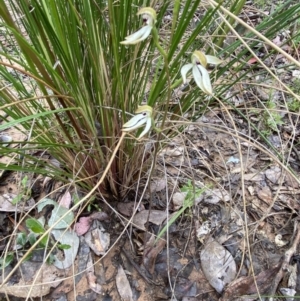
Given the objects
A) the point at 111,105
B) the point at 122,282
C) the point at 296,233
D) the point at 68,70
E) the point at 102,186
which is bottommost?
the point at 296,233

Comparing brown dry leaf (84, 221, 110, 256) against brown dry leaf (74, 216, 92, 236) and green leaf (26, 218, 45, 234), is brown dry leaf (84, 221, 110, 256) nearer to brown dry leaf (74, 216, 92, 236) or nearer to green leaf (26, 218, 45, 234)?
brown dry leaf (74, 216, 92, 236)

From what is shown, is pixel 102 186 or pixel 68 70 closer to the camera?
pixel 68 70

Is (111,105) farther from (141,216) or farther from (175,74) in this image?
(141,216)

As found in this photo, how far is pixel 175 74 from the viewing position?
2.43 feet

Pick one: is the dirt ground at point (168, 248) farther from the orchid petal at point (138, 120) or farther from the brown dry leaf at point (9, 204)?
the orchid petal at point (138, 120)

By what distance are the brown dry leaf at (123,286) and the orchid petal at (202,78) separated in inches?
23.6

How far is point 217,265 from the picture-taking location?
857 mm

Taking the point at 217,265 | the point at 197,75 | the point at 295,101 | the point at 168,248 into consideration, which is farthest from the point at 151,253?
the point at 295,101

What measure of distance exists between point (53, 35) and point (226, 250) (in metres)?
0.64

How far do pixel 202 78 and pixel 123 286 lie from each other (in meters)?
0.61

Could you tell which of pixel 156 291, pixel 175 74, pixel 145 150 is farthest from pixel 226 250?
pixel 175 74

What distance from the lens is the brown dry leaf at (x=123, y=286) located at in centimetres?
83

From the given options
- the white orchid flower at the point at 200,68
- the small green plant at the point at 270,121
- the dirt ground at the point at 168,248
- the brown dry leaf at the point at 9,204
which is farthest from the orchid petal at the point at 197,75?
the small green plant at the point at 270,121

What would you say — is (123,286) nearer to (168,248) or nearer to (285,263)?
(168,248)
